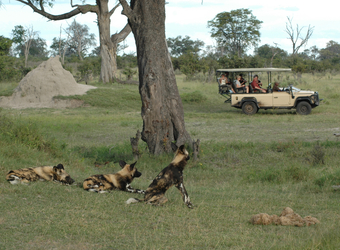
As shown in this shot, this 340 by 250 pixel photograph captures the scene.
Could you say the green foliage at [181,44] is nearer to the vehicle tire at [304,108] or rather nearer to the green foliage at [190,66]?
the green foliage at [190,66]

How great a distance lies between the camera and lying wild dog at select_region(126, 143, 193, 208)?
5262 mm

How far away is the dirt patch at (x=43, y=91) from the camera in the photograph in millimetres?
20891

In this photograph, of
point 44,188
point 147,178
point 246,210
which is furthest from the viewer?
point 147,178

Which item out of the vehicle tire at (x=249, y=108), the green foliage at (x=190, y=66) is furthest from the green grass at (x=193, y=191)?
the green foliage at (x=190, y=66)

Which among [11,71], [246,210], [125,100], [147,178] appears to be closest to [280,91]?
[125,100]

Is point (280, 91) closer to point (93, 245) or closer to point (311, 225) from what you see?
point (311, 225)

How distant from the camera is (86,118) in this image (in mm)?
16562

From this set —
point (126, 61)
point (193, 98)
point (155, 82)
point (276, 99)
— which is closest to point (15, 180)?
point (155, 82)

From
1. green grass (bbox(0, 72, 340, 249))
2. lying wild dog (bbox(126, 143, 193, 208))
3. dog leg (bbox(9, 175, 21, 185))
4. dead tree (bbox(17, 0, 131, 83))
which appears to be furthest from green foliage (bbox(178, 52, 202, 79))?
lying wild dog (bbox(126, 143, 193, 208))

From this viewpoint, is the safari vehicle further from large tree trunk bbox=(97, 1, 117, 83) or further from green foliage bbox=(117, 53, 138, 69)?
green foliage bbox=(117, 53, 138, 69)

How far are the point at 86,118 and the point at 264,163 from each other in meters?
9.48

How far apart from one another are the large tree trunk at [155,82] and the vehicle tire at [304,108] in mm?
8907

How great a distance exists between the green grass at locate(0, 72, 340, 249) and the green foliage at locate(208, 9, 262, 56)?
28754 millimetres

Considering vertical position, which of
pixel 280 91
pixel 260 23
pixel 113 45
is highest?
pixel 260 23
